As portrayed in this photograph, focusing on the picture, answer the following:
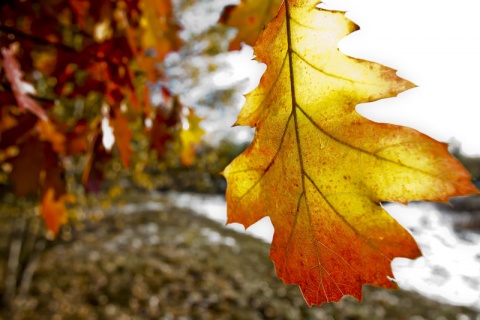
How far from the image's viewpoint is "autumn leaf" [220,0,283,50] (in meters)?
1.07

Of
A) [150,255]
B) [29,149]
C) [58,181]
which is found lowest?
[150,255]

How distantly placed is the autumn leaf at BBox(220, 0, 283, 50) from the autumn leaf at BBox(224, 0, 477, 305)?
0.57 metres

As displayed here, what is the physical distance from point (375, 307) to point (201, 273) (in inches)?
98.5

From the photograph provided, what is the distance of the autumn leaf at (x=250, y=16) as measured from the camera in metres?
1.07

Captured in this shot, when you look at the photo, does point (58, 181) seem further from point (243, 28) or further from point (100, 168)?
point (243, 28)

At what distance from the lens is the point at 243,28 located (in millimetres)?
1122

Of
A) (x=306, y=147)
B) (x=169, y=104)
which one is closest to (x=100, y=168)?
(x=169, y=104)

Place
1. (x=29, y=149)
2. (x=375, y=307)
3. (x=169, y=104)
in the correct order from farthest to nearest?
(x=375, y=307) < (x=169, y=104) < (x=29, y=149)

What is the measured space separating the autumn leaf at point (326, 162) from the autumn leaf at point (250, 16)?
57 cm

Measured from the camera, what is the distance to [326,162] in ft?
1.72

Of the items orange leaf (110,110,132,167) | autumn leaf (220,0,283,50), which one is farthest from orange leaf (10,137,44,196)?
autumn leaf (220,0,283,50)

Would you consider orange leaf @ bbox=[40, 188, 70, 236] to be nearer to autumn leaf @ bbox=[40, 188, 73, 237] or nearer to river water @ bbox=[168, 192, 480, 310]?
autumn leaf @ bbox=[40, 188, 73, 237]

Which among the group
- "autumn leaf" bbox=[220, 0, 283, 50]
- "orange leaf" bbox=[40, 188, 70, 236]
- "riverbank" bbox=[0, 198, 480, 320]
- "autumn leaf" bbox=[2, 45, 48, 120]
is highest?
"autumn leaf" bbox=[220, 0, 283, 50]

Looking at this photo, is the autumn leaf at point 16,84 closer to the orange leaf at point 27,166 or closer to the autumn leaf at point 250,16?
the orange leaf at point 27,166
